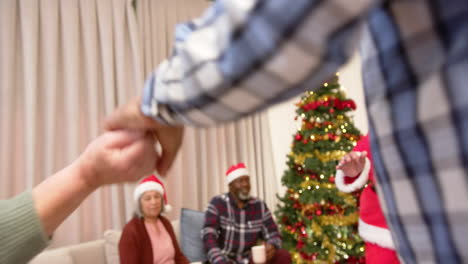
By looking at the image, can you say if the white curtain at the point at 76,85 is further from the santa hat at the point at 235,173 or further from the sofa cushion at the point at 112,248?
the santa hat at the point at 235,173

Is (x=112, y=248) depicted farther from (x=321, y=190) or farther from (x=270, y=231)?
(x=321, y=190)

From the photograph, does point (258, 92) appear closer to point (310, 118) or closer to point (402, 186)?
point (402, 186)

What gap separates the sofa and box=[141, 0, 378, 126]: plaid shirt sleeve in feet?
7.73

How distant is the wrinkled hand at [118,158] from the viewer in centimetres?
81

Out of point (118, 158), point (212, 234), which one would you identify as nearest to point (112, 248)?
point (212, 234)

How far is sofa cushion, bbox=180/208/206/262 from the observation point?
3393mm

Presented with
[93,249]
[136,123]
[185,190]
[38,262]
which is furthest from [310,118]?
[136,123]

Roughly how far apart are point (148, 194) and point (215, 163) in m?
1.54

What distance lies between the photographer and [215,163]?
4477 millimetres

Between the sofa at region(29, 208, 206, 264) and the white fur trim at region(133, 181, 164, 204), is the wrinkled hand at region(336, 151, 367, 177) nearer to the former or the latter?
the white fur trim at region(133, 181, 164, 204)

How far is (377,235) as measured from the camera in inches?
77.6

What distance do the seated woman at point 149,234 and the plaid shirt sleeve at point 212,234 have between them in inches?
9.4

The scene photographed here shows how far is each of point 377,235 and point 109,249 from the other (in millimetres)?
2180

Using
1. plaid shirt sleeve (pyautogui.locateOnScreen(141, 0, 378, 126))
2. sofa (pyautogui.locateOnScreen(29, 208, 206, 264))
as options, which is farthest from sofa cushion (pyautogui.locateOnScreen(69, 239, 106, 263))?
plaid shirt sleeve (pyautogui.locateOnScreen(141, 0, 378, 126))
